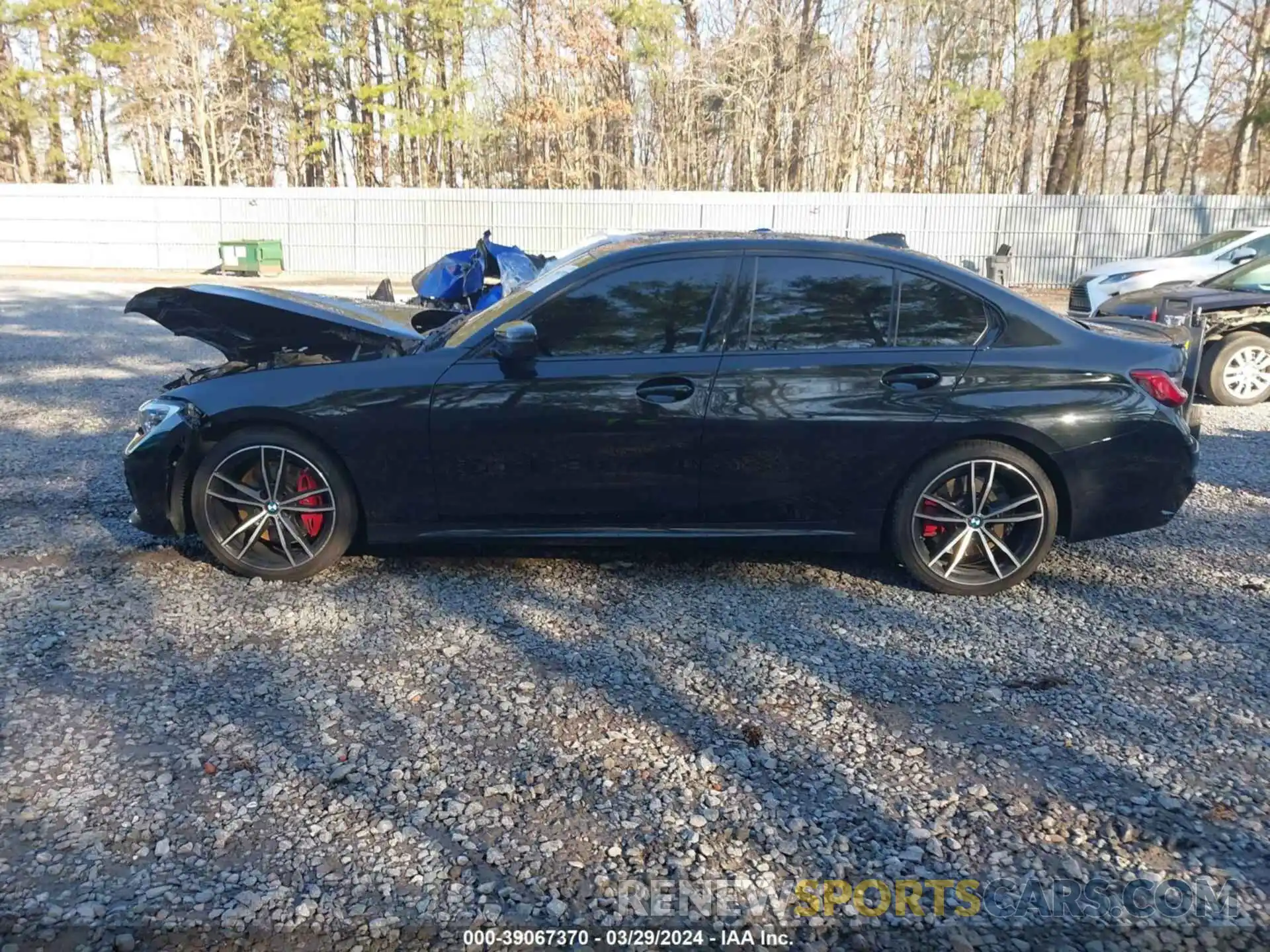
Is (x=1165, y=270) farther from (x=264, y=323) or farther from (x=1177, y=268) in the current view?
(x=264, y=323)

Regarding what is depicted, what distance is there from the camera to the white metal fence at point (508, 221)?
24219 millimetres

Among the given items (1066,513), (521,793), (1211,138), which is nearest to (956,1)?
(1211,138)

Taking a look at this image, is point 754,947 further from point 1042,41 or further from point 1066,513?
point 1042,41

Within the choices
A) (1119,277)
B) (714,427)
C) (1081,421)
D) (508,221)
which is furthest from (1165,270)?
(508,221)

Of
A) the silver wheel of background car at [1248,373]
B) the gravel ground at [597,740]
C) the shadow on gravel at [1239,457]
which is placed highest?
the silver wheel of background car at [1248,373]

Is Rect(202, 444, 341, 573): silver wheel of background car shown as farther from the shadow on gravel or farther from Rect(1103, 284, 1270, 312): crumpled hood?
Rect(1103, 284, 1270, 312): crumpled hood

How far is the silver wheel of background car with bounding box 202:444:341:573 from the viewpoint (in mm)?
4387

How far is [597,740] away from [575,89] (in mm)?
33545

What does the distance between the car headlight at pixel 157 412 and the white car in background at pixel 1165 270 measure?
36.6 ft

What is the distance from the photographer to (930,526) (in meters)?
4.45

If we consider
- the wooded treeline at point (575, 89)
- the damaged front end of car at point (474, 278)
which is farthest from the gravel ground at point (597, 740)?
the wooded treeline at point (575, 89)

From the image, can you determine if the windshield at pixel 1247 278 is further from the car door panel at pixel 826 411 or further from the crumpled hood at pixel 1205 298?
the car door panel at pixel 826 411

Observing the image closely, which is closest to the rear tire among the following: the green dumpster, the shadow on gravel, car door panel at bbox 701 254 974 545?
the shadow on gravel

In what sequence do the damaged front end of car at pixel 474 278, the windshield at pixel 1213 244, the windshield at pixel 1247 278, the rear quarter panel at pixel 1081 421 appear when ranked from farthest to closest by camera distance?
the windshield at pixel 1213 244 → the damaged front end of car at pixel 474 278 → the windshield at pixel 1247 278 → the rear quarter panel at pixel 1081 421
